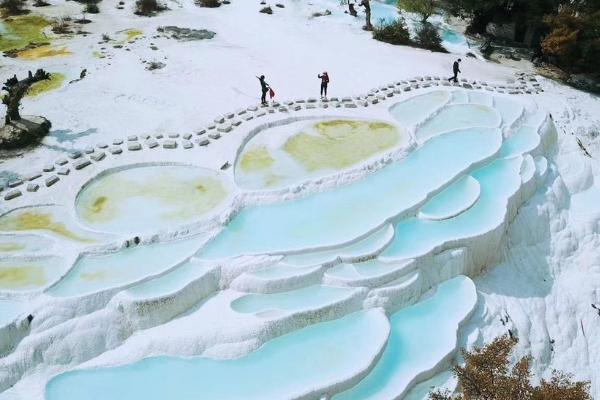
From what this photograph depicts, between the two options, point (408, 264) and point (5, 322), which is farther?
point (408, 264)

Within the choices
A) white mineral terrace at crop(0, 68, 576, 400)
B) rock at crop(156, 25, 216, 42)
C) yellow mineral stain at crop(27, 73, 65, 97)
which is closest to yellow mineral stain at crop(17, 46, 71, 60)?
yellow mineral stain at crop(27, 73, 65, 97)

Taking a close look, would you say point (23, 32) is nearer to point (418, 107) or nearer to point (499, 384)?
point (418, 107)

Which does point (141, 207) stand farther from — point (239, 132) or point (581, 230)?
point (581, 230)

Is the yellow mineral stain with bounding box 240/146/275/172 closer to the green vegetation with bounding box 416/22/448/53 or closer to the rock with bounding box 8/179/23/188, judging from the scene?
the rock with bounding box 8/179/23/188

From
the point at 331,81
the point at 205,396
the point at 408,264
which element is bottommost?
the point at 205,396

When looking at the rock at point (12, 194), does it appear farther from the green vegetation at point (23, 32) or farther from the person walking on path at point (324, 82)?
the green vegetation at point (23, 32)

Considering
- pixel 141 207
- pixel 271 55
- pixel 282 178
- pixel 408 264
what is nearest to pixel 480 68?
pixel 271 55

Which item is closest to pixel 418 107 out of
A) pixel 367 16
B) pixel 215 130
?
pixel 215 130
